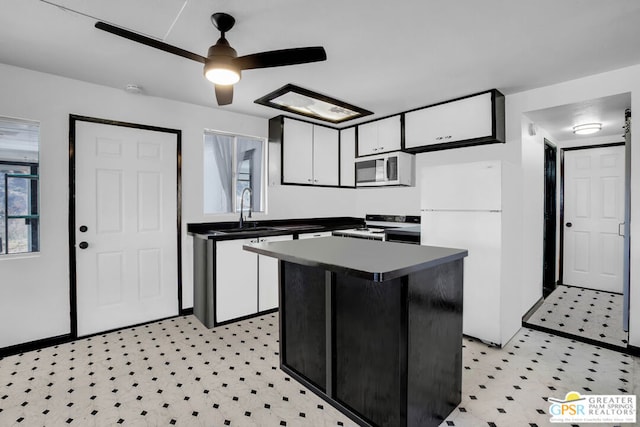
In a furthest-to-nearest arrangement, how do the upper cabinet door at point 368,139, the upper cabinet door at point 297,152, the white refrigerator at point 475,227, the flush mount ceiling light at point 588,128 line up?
the upper cabinet door at point 368,139
the upper cabinet door at point 297,152
the flush mount ceiling light at point 588,128
the white refrigerator at point 475,227

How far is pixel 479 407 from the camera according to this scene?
2043mm

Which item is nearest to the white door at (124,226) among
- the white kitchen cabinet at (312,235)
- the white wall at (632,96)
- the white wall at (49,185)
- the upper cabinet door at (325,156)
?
the white wall at (49,185)

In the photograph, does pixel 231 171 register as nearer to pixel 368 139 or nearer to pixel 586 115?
pixel 368 139

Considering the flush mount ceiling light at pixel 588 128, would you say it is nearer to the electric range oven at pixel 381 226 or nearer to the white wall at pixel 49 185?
the electric range oven at pixel 381 226

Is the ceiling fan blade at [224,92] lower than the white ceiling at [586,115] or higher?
lower

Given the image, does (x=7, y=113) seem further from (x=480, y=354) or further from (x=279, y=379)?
(x=480, y=354)

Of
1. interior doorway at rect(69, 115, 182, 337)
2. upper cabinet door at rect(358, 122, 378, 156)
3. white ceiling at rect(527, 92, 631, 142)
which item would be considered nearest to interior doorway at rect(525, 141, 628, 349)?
white ceiling at rect(527, 92, 631, 142)

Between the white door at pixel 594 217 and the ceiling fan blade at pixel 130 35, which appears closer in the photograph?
the ceiling fan blade at pixel 130 35

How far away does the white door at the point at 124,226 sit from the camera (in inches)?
120

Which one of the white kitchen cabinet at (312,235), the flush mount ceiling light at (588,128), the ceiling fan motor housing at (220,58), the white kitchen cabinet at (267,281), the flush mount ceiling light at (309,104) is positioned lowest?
the white kitchen cabinet at (267,281)

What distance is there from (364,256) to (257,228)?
245 cm

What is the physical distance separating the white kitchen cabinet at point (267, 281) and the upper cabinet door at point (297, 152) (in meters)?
0.85

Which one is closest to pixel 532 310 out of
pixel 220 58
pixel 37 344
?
pixel 220 58

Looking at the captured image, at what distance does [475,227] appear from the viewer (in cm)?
292
